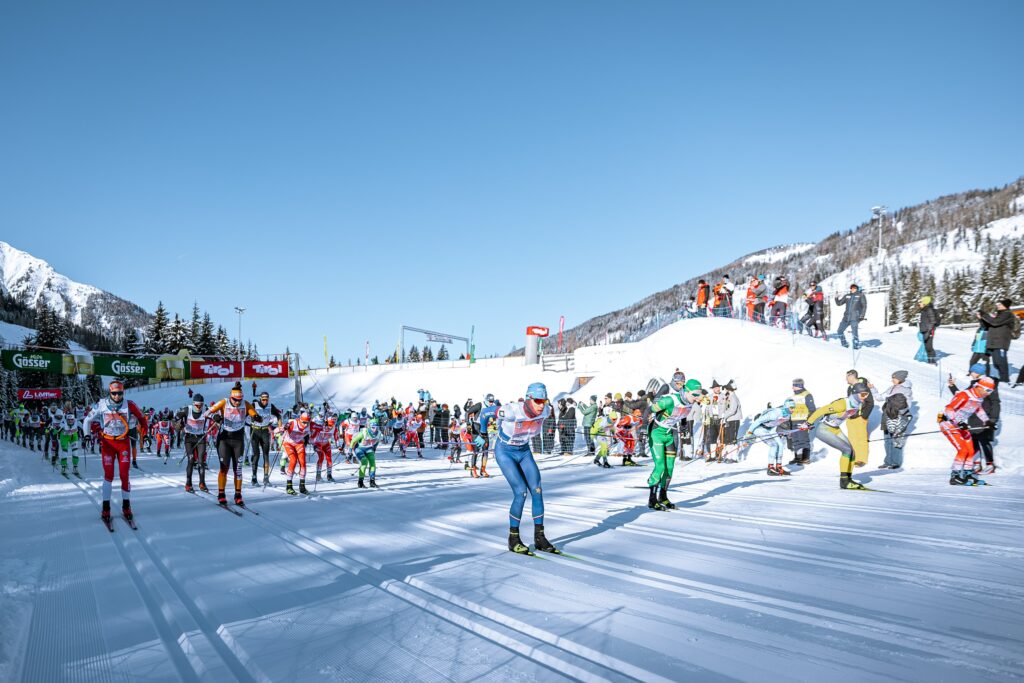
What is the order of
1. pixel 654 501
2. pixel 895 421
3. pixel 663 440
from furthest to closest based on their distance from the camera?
pixel 895 421 → pixel 654 501 → pixel 663 440

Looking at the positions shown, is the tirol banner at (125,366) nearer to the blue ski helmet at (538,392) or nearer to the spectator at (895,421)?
the blue ski helmet at (538,392)

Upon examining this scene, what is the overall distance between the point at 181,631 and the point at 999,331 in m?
17.1

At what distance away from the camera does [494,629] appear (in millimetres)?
4285

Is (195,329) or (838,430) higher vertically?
(195,329)

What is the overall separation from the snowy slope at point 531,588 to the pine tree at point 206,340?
6577 cm

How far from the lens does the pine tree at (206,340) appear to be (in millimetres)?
70500

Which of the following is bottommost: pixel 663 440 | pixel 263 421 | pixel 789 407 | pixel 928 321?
pixel 663 440

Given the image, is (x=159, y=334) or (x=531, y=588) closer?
(x=531, y=588)

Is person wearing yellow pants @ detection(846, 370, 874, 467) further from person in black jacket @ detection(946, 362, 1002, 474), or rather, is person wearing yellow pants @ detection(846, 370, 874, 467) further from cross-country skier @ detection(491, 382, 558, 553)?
cross-country skier @ detection(491, 382, 558, 553)

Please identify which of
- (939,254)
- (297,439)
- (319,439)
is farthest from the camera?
(939,254)

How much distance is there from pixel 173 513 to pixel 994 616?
10182 millimetres

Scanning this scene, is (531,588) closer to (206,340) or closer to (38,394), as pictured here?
(38,394)

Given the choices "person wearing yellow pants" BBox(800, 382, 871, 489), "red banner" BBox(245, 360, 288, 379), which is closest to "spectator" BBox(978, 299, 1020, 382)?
"person wearing yellow pants" BBox(800, 382, 871, 489)

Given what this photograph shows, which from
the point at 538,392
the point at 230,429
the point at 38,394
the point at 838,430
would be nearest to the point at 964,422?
the point at 838,430
